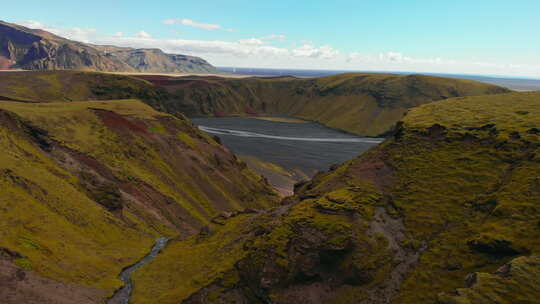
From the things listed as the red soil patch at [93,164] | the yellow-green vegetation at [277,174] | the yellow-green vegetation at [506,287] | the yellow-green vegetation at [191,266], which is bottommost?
the yellow-green vegetation at [277,174]

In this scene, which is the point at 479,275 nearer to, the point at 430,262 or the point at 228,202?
the point at 430,262

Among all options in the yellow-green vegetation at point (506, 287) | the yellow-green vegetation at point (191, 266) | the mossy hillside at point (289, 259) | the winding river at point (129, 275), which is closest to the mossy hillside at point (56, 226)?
the winding river at point (129, 275)

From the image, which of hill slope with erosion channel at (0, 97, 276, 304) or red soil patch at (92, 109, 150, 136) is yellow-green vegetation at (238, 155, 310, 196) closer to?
hill slope with erosion channel at (0, 97, 276, 304)

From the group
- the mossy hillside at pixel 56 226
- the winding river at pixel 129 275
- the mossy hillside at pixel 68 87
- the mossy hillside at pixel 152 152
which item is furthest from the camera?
the mossy hillside at pixel 68 87

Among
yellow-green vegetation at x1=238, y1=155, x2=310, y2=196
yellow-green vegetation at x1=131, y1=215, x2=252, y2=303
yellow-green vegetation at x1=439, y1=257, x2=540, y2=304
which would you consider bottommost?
yellow-green vegetation at x1=238, y1=155, x2=310, y2=196

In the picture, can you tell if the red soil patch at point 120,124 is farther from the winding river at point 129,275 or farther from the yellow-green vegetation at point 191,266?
the yellow-green vegetation at point 191,266

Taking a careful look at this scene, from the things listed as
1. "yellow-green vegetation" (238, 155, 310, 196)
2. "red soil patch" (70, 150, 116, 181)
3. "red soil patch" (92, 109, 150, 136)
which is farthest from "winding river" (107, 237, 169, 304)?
"yellow-green vegetation" (238, 155, 310, 196)

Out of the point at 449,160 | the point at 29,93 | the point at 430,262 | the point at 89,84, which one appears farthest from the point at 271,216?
the point at 89,84
